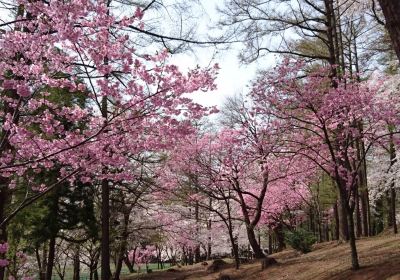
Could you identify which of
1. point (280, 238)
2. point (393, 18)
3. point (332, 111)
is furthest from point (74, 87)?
point (280, 238)

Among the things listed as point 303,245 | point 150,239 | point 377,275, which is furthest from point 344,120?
point 150,239

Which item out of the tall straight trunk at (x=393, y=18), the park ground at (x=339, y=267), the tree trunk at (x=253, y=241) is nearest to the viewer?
the tall straight trunk at (x=393, y=18)

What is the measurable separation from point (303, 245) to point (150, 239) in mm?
8906

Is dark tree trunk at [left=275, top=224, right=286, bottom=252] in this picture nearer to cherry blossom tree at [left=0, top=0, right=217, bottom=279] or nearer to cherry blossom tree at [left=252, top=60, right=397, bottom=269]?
cherry blossom tree at [left=252, top=60, right=397, bottom=269]

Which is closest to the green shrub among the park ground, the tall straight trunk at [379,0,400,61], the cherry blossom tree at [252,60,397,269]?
the park ground

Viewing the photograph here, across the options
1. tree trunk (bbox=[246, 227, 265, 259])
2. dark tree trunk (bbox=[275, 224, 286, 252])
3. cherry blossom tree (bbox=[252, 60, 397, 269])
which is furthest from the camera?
dark tree trunk (bbox=[275, 224, 286, 252])

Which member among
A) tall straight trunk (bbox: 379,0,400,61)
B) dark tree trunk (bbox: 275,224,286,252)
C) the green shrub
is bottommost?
dark tree trunk (bbox: 275,224,286,252)

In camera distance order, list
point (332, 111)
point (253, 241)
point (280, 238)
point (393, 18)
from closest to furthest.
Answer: point (393, 18) < point (332, 111) < point (253, 241) < point (280, 238)

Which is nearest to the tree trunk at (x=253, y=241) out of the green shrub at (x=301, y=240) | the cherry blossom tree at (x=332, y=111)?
the green shrub at (x=301, y=240)

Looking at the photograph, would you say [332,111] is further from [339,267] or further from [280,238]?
[280,238]

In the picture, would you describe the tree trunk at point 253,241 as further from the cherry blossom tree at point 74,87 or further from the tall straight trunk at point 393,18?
the tall straight trunk at point 393,18

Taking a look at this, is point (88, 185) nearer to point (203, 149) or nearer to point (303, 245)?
point (203, 149)

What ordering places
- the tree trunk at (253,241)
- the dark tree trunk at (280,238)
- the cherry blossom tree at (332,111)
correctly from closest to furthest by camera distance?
the cherry blossom tree at (332,111), the tree trunk at (253,241), the dark tree trunk at (280,238)

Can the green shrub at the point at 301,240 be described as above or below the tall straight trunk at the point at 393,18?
below
